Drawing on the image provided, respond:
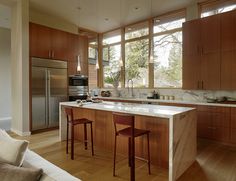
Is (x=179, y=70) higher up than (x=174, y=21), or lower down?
lower down

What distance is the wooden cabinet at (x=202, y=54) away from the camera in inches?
165

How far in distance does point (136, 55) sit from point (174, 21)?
159 cm

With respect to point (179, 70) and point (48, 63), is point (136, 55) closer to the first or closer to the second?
point (179, 70)

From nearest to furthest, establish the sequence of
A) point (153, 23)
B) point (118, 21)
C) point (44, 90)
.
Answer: point (44, 90) < point (153, 23) < point (118, 21)

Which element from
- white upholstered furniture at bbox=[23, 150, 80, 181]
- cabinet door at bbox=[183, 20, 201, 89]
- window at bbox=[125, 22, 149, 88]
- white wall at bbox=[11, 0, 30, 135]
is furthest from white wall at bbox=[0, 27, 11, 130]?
cabinet door at bbox=[183, 20, 201, 89]

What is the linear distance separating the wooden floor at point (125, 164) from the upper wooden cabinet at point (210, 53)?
1453 millimetres

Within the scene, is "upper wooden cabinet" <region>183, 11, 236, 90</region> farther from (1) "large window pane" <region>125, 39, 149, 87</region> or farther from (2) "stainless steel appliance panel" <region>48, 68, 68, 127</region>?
(2) "stainless steel appliance panel" <region>48, 68, 68, 127</region>

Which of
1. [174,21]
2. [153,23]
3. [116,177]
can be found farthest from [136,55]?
[116,177]

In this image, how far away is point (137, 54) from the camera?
620 centimetres

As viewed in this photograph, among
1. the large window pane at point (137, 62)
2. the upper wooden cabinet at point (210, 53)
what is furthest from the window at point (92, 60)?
the upper wooden cabinet at point (210, 53)

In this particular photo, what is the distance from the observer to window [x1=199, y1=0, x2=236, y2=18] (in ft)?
14.5

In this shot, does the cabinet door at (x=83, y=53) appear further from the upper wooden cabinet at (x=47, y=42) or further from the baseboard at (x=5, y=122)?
the baseboard at (x=5, y=122)

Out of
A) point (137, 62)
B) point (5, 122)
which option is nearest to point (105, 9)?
point (137, 62)

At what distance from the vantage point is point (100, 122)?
3822 mm
